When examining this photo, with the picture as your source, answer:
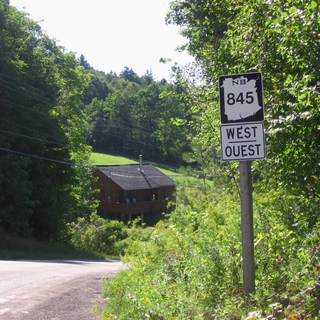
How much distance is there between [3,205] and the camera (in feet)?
69.1

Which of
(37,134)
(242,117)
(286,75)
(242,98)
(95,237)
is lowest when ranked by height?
(95,237)

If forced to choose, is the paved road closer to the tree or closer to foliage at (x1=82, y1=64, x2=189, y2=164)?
the tree

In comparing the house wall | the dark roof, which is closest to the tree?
the house wall

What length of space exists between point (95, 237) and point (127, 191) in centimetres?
2097

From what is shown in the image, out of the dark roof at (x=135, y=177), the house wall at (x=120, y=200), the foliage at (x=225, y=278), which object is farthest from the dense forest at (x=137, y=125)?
the foliage at (x=225, y=278)

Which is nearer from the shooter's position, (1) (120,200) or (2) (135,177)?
(1) (120,200)

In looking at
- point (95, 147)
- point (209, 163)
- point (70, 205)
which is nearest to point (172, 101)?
point (95, 147)

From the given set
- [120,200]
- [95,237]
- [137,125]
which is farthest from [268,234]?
[137,125]

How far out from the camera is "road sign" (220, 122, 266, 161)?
12.5 feet

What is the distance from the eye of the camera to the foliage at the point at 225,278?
3.88 metres

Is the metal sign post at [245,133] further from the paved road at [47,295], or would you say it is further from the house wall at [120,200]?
the house wall at [120,200]

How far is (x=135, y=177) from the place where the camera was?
50.9 m

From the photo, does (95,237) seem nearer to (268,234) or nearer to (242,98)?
(268,234)

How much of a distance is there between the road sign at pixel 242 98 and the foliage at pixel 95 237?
23.2m
